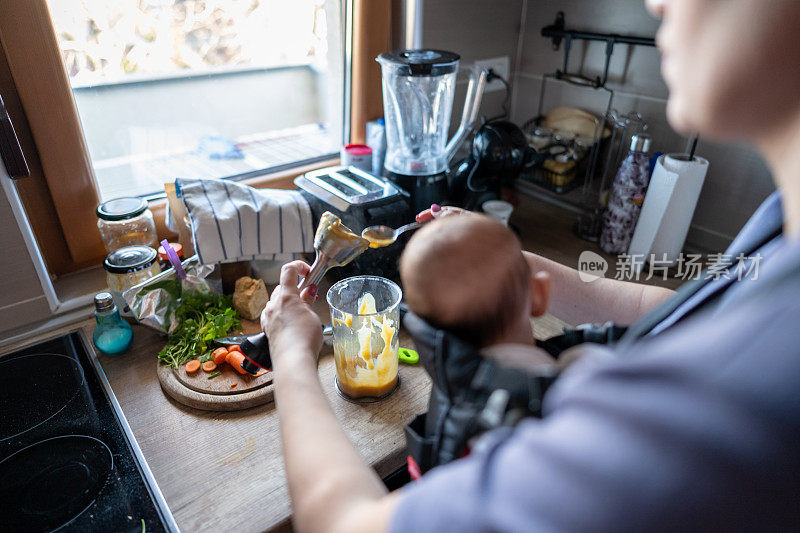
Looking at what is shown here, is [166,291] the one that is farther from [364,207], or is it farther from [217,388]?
[364,207]

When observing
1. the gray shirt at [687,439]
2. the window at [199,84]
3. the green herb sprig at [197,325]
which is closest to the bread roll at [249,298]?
the green herb sprig at [197,325]

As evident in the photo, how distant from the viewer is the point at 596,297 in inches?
27.8

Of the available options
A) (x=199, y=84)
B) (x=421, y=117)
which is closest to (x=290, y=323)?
(x=421, y=117)

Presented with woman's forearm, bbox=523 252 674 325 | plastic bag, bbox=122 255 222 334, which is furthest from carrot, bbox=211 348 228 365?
woman's forearm, bbox=523 252 674 325

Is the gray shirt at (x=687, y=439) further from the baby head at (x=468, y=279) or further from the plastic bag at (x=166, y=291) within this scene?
the plastic bag at (x=166, y=291)

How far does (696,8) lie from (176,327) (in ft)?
2.79

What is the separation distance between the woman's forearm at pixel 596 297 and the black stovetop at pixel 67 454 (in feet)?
1.88

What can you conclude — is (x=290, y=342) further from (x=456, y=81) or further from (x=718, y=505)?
(x=456, y=81)

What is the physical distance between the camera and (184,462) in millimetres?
684

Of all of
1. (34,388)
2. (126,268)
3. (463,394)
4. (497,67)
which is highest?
(497,67)

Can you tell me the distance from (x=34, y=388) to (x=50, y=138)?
0.43m

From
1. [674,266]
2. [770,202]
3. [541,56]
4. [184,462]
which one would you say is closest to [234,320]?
[184,462]

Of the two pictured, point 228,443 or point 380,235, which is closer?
point 228,443

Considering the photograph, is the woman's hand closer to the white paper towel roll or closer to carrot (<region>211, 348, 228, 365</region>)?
carrot (<region>211, 348, 228, 365</region>)
